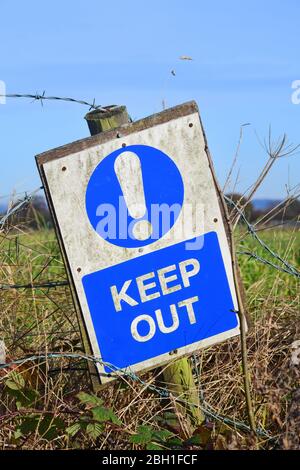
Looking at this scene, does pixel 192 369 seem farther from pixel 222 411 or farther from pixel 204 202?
pixel 204 202

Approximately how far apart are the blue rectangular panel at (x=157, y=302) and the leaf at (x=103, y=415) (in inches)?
10.3

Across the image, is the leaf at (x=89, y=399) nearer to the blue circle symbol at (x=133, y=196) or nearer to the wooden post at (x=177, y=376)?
the wooden post at (x=177, y=376)

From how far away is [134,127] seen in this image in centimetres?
360

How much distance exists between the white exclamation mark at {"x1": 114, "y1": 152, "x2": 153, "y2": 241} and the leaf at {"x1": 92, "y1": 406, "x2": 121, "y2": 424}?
72 centimetres

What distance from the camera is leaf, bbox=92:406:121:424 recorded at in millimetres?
3327

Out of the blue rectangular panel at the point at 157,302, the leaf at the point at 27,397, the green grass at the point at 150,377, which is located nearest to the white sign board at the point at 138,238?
the blue rectangular panel at the point at 157,302

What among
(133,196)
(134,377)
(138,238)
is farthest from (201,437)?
(133,196)

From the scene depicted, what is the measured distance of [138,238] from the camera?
3568mm

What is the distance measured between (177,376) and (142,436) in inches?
19.6

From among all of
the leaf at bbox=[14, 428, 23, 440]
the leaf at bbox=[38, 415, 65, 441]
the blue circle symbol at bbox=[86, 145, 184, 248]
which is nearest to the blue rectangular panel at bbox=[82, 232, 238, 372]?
the blue circle symbol at bbox=[86, 145, 184, 248]

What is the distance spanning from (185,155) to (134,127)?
248 millimetres

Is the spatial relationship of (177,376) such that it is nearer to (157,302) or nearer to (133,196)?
(157,302)

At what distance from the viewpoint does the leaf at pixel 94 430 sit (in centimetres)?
335
